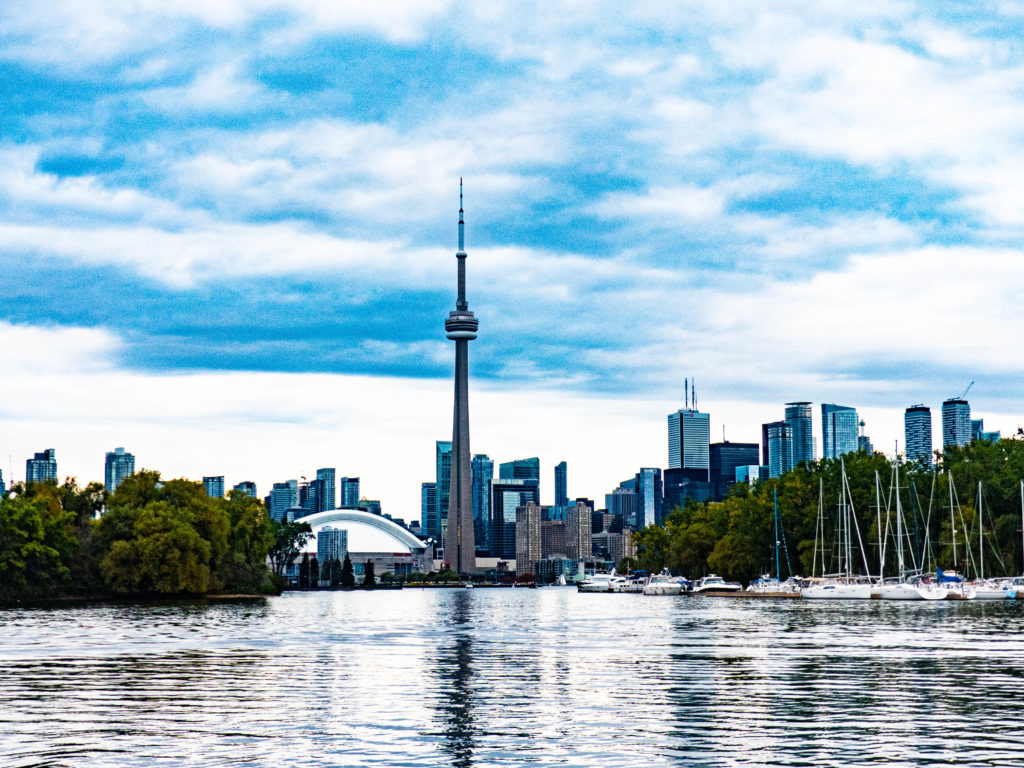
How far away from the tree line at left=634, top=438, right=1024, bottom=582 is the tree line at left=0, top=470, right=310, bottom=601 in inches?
2752

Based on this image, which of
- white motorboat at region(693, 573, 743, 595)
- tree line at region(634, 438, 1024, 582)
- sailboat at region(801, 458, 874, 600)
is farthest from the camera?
white motorboat at region(693, 573, 743, 595)

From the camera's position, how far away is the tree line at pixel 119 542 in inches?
5049

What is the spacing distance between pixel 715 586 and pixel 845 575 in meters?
29.6

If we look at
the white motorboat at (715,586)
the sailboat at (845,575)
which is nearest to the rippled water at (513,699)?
the sailboat at (845,575)

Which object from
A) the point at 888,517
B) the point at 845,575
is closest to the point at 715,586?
the point at 845,575

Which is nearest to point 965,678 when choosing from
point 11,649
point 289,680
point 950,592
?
point 289,680

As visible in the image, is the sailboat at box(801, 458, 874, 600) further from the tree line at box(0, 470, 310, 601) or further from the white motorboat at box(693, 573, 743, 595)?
the tree line at box(0, 470, 310, 601)

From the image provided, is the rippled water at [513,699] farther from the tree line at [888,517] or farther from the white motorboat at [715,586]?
the white motorboat at [715,586]

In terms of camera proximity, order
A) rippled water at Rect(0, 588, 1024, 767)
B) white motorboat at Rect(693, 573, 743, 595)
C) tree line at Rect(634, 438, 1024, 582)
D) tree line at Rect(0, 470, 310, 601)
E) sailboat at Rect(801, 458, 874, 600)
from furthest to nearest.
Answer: white motorboat at Rect(693, 573, 743, 595), tree line at Rect(634, 438, 1024, 582), sailboat at Rect(801, 458, 874, 600), tree line at Rect(0, 470, 310, 601), rippled water at Rect(0, 588, 1024, 767)

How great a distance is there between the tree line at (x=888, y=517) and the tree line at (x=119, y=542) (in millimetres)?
69890

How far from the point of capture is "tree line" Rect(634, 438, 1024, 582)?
155500 millimetres

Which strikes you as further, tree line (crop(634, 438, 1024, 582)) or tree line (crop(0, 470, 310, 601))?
tree line (crop(634, 438, 1024, 582))

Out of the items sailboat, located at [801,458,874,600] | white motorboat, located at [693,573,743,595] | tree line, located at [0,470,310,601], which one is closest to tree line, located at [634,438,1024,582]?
sailboat, located at [801,458,874,600]

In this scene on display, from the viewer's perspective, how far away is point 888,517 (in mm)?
151000
